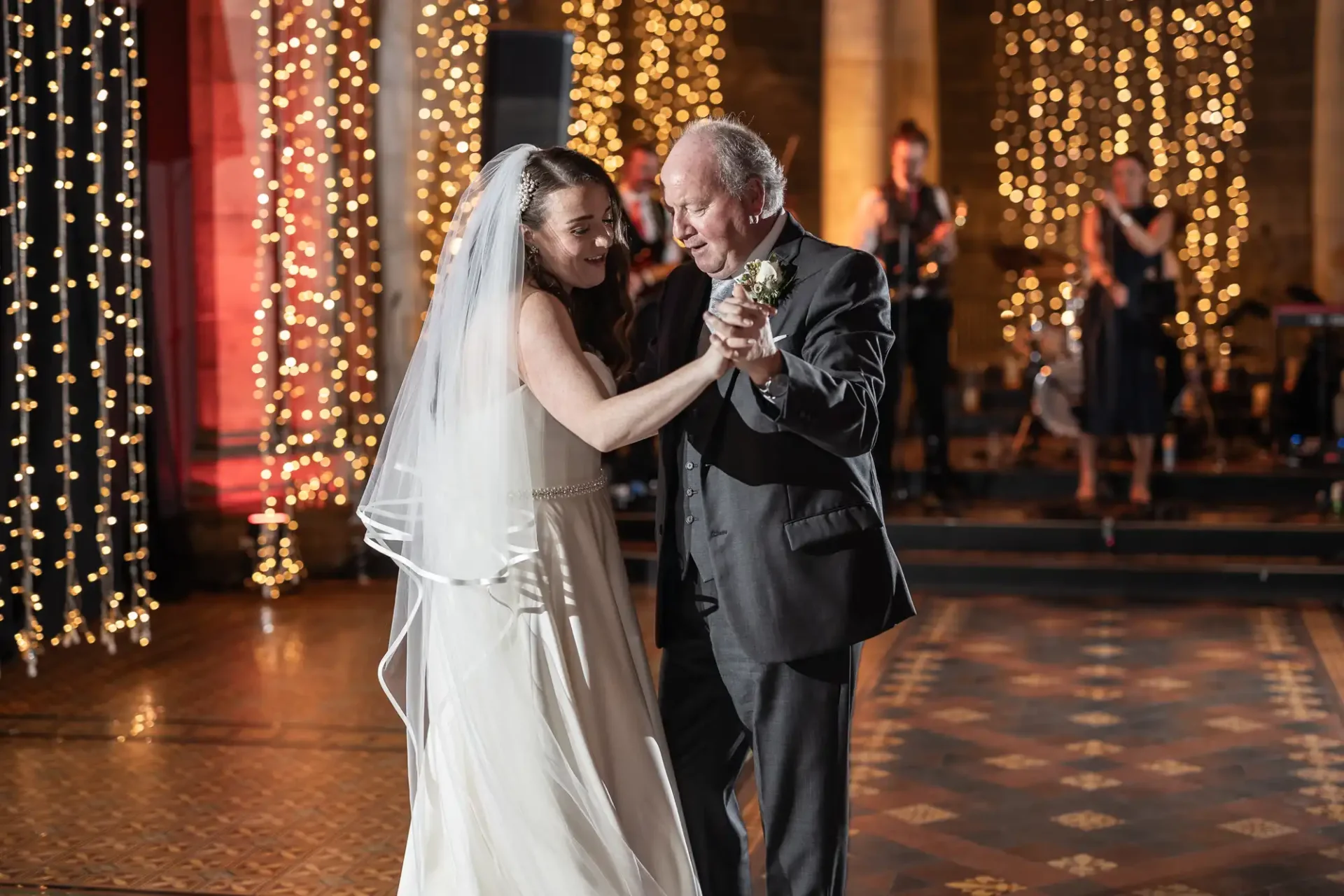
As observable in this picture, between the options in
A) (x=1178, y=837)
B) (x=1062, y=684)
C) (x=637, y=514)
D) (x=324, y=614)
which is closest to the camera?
(x=1178, y=837)

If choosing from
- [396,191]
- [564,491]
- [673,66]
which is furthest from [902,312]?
[564,491]

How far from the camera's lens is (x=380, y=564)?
7.89m

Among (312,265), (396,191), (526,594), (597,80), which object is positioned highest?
(597,80)

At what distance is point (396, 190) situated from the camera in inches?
311

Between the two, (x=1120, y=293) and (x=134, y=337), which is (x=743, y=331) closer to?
(x=134, y=337)

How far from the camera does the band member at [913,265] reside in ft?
27.3

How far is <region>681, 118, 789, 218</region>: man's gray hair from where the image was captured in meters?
2.70

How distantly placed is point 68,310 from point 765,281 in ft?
14.2

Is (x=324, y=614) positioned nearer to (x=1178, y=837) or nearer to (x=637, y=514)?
(x=637, y=514)

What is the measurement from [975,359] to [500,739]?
11178 mm

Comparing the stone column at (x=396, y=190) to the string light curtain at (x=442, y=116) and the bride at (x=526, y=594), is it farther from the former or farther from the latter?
the bride at (x=526, y=594)

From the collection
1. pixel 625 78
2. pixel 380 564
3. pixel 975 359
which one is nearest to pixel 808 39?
pixel 625 78

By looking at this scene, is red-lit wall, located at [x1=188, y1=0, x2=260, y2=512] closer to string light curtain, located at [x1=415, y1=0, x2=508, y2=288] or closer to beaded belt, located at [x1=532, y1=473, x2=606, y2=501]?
string light curtain, located at [x1=415, y1=0, x2=508, y2=288]

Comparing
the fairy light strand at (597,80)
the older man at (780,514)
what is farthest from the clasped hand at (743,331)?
the fairy light strand at (597,80)
